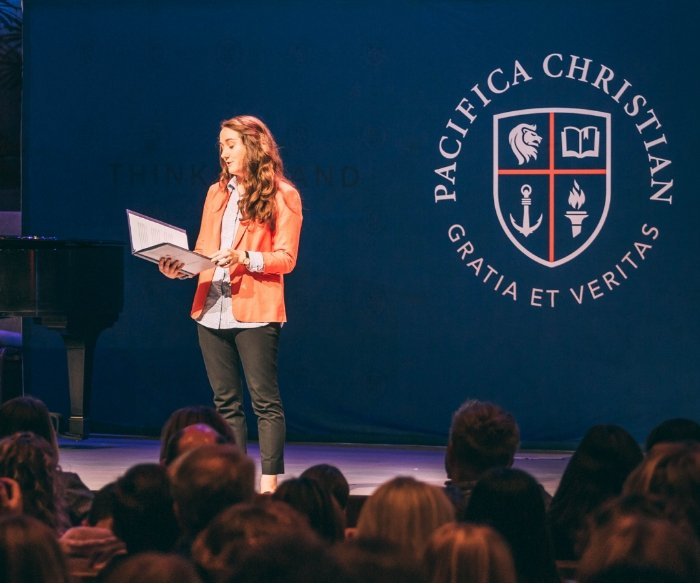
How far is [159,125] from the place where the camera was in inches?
253

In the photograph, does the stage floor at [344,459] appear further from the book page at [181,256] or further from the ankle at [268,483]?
the book page at [181,256]

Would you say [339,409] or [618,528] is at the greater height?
[618,528]

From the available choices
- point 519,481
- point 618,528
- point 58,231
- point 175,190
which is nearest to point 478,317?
point 175,190

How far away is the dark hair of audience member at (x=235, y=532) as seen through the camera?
6.45 ft

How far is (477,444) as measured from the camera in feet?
10.8

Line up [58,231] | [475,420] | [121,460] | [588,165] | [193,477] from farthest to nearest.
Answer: [58,231] → [588,165] → [121,460] → [475,420] → [193,477]

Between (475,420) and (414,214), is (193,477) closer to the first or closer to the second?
(475,420)

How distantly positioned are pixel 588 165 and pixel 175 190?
7.09 ft

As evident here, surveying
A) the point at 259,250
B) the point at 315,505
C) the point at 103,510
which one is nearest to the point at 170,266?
the point at 259,250

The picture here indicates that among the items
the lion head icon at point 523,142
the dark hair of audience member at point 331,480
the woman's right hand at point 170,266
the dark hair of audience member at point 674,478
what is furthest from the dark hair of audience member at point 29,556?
the lion head icon at point 523,142

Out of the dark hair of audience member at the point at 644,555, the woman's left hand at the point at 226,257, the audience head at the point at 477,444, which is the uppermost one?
the woman's left hand at the point at 226,257

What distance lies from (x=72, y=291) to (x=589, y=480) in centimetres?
318

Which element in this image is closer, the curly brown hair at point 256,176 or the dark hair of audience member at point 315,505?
the dark hair of audience member at point 315,505

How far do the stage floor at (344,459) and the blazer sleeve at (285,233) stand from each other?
1.11 metres
